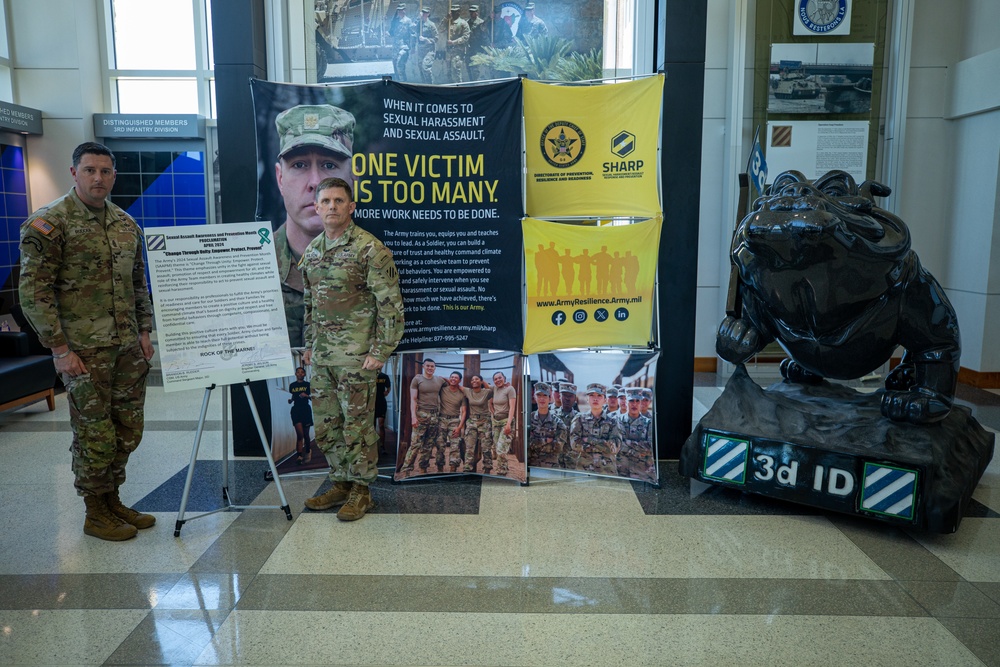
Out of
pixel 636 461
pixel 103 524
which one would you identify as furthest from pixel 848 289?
pixel 103 524

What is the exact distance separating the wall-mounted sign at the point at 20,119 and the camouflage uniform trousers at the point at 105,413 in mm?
4323

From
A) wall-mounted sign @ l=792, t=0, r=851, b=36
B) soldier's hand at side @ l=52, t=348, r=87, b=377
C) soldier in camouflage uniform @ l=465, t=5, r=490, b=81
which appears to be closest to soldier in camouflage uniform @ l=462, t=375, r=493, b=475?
soldier's hand at side @ l=52, t=348, r=87, b=377

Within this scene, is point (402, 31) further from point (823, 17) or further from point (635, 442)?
point (635, 442)

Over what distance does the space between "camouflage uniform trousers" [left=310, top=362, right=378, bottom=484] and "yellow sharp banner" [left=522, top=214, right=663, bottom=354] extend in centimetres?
100

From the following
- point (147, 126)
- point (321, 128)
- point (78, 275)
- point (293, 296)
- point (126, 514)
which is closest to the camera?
point (78, 275)

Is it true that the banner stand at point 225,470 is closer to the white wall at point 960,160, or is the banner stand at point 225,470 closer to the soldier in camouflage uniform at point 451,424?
the soldier in camouflage uniform at point 451,424

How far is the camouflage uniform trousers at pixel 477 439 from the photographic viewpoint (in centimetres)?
402

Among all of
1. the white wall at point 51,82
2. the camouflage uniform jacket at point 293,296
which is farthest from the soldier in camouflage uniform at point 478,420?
the white wall at point 51,82

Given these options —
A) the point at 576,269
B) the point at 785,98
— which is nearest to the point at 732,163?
the point at 785,98

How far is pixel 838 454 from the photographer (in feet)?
10.9

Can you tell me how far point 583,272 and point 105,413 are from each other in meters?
2.46

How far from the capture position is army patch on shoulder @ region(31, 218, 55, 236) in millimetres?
3072

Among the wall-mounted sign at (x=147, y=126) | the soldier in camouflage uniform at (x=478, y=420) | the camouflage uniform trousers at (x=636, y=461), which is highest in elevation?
the wall-mounted sign at (x=147, y=126)

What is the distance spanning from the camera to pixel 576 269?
4.02 m
